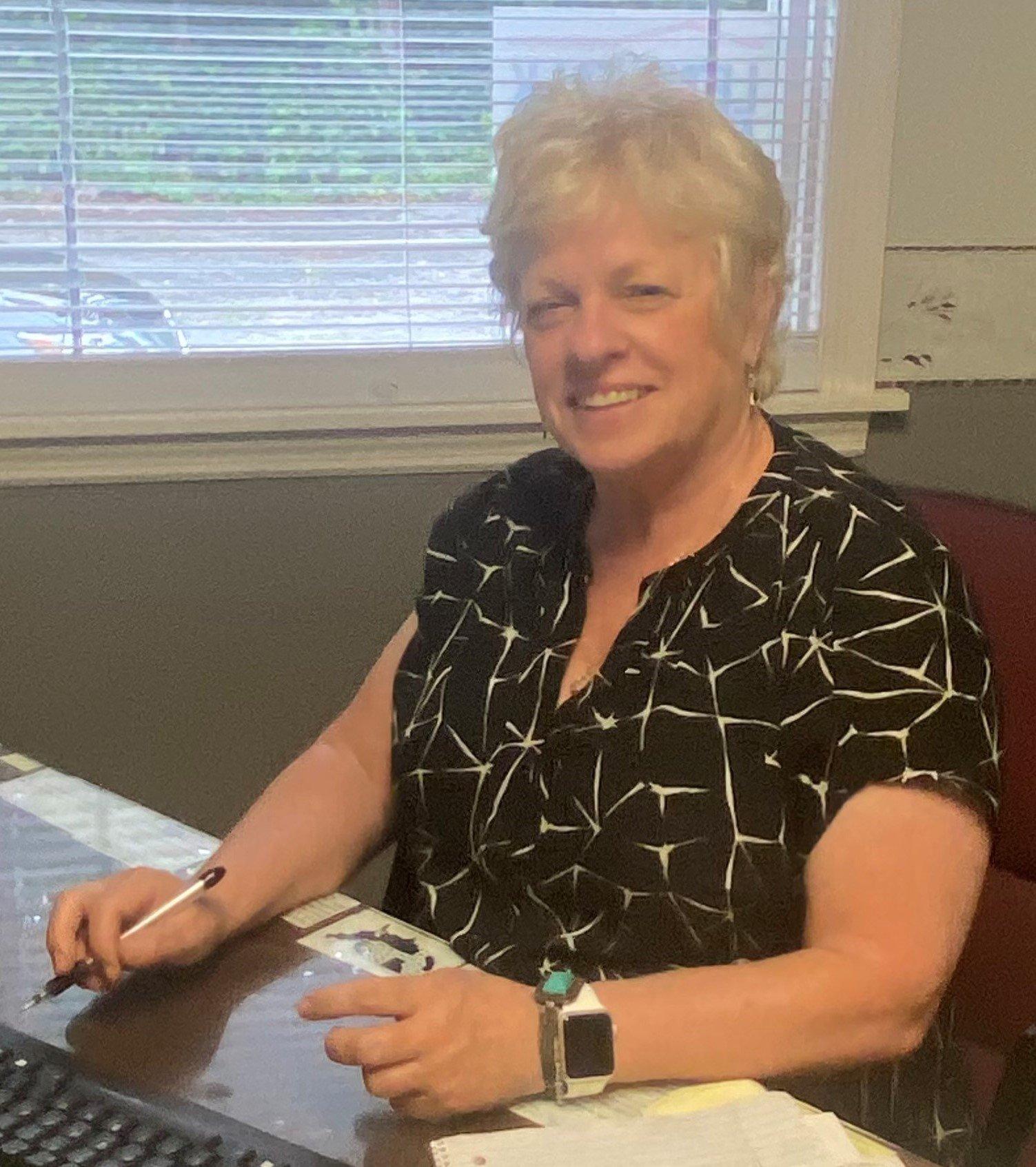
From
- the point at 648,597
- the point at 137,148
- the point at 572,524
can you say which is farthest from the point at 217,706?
the point at 648,597

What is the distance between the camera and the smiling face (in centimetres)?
120

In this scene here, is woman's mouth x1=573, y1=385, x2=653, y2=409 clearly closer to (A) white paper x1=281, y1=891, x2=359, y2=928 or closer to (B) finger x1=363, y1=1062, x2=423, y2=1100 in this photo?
(A) white paper x1=281, y1=891, x2=359, y2=928

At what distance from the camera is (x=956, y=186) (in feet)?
6.72

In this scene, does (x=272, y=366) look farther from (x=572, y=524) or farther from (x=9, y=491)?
(x=572, y=524)

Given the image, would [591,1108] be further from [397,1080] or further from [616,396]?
[616,396]

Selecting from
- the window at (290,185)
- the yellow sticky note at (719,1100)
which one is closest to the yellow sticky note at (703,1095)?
the yellow sticky note at (719,1100)

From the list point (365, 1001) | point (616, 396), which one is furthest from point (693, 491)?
point (365, 1001)

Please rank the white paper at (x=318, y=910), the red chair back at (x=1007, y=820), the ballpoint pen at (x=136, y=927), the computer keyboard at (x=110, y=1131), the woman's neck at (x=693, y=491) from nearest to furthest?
the computer keyboard at (x=110, y=1131) → the ballpoint pen at (x=136, y=927) → the white paper at (x=318, y=910) → the woman's neck at (x=693, y=491) → the red chair back at (x=1007, y=820)

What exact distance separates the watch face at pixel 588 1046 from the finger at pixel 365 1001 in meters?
0.10

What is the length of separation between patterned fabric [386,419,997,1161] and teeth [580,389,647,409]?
139mm

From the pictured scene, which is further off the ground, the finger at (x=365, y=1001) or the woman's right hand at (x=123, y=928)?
the finger at (x=365, y=1001)

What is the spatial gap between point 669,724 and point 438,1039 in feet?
1.27

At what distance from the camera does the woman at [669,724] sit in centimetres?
100

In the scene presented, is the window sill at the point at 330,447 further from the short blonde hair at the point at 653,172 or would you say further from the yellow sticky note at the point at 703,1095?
the yellow sticky note at the point at 703,1095
